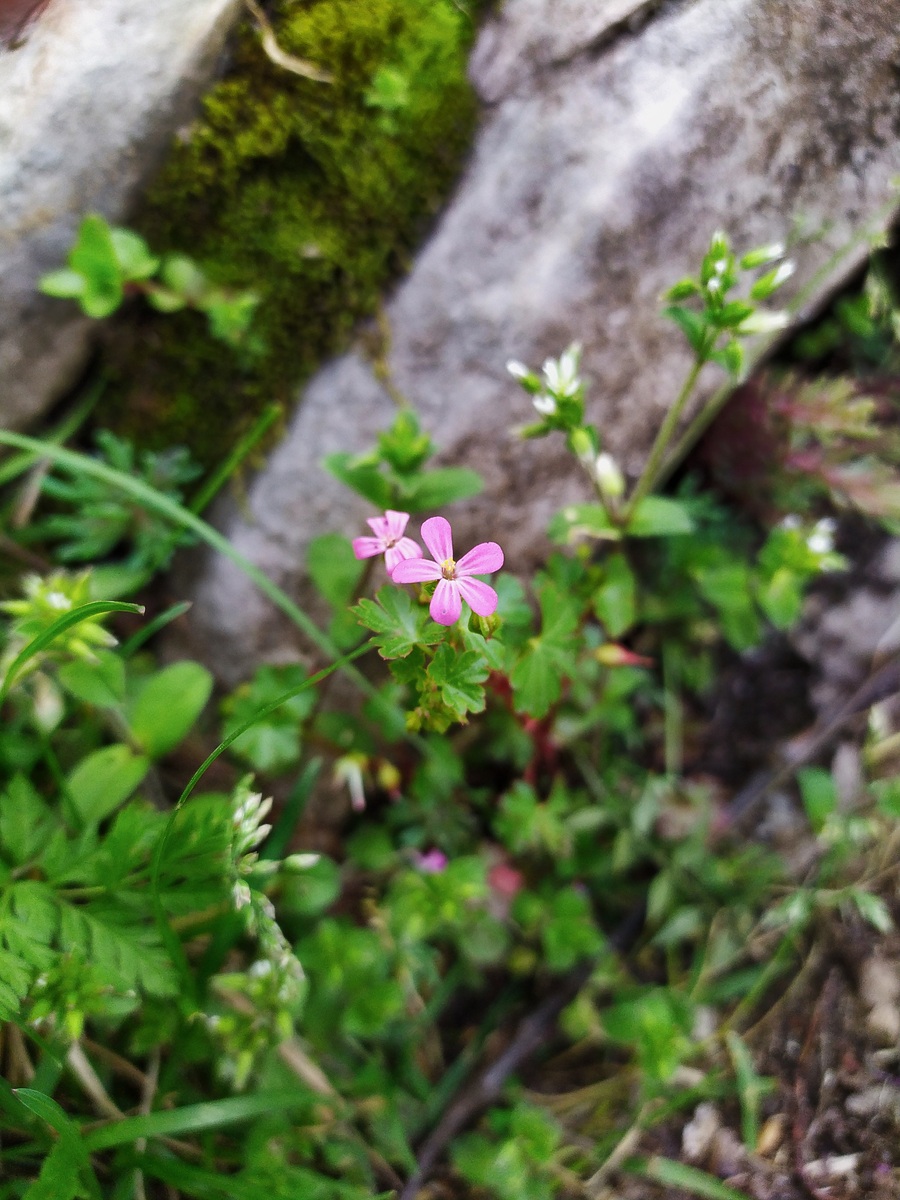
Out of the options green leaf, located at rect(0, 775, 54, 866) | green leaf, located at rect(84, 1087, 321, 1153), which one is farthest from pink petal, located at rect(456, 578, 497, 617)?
green leaf, located at rect(84, 1087, 321, 1153)

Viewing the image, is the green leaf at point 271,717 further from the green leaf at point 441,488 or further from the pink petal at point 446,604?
the pink petal at point 446,604

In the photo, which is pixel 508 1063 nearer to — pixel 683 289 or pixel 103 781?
pixel 103 781

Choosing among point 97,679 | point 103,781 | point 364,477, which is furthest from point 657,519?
point 103,781

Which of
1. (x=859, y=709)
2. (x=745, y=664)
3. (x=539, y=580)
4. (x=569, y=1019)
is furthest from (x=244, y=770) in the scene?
(x=859, y=709)

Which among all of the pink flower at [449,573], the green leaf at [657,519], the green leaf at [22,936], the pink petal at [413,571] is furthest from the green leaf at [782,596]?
the green leaf at [22,936]

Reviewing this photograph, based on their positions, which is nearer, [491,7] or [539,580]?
[539,580]

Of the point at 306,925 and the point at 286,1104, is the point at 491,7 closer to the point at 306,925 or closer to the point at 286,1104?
the point at 306,925
